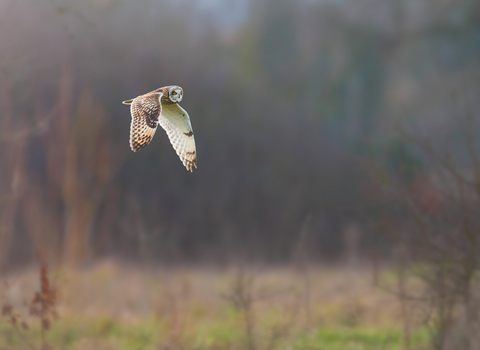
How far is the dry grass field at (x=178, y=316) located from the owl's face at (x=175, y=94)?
8.59ft

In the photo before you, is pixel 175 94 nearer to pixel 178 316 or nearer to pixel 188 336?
pixel 178 316

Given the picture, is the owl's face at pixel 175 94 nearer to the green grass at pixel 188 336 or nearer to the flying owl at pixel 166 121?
the flying owl at pixel 166 121

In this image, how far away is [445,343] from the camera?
2.60 metres

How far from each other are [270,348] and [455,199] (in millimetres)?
1500

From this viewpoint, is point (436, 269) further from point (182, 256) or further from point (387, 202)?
point (182, 256)

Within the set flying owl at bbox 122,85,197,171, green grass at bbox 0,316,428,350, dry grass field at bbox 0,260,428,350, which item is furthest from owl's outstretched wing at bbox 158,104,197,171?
green grass at bbox 0,316,428,350

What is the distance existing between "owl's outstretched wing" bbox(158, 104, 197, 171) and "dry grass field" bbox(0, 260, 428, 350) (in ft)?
8.40

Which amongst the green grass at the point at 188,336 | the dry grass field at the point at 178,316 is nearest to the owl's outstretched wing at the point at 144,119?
the dry grass field at the point at 178,316

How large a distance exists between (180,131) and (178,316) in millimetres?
2767

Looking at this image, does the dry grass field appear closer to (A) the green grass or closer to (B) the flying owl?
(A) the green grass

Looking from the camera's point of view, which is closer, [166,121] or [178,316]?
[166,121]

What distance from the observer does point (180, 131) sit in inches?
39.3

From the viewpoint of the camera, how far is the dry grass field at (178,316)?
3.61 m

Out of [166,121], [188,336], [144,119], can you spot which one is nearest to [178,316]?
[188,336]
